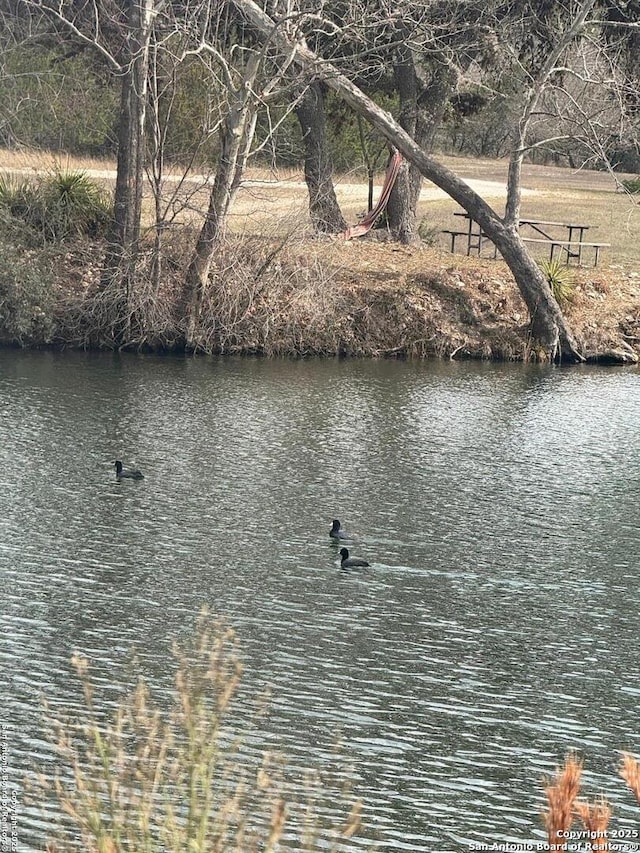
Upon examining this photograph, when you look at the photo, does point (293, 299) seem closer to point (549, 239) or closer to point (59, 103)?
point (59, 103)

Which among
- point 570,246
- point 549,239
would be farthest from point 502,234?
point 570,246

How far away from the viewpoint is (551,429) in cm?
2206

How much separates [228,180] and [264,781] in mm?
22201

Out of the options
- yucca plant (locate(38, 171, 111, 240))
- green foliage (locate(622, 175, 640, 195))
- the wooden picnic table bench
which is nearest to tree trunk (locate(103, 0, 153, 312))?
yucca plant (locate(38, 171, 111, 240))

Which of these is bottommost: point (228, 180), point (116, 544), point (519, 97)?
point (116, 544)

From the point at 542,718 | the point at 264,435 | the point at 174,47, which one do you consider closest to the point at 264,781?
the point at 542,718

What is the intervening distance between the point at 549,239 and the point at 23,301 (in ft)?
43.4

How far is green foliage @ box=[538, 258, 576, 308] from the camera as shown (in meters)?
29.7

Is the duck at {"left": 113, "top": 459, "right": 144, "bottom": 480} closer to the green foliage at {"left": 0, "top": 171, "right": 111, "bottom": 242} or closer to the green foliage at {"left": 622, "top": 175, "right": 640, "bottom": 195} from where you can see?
the green foliage at {"left": 0, "top": 171, "right": 111, "bottom": 242}

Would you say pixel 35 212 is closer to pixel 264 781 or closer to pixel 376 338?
pixel 376 338

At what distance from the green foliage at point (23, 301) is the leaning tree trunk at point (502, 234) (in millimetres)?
6744

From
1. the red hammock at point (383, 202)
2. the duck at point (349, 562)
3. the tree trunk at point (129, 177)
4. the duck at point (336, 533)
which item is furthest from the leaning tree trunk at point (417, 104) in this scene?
the duck at point (349, 562)

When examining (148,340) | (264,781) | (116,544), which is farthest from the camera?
(148,340)

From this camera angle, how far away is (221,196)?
26000mm
